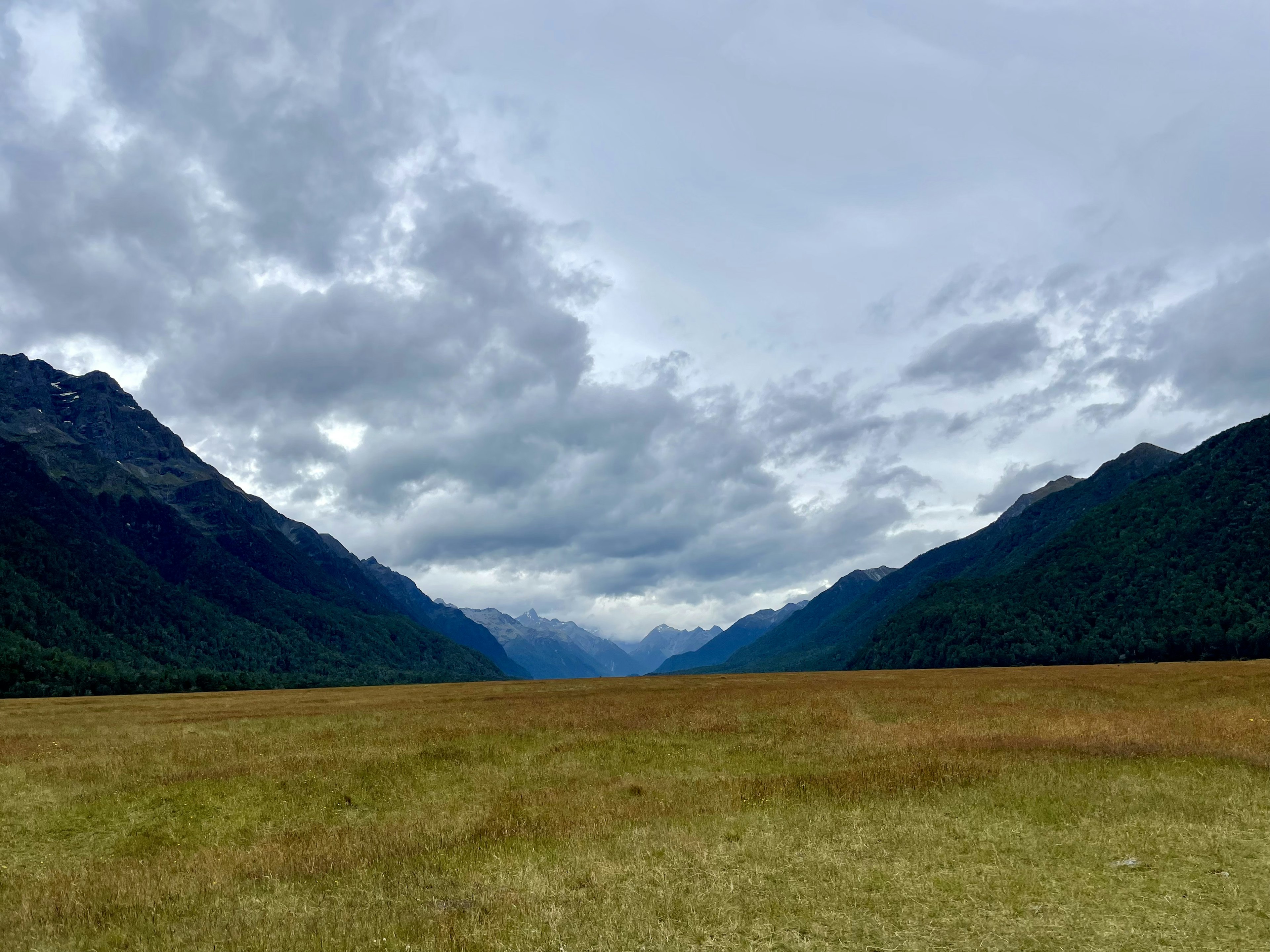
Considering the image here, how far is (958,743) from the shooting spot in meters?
29.4

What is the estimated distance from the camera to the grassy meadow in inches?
495

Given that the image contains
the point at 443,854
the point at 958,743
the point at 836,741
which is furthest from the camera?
the point at 836,741

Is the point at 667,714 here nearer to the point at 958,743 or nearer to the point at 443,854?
the point at 958,743

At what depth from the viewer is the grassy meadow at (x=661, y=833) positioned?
12.6 metres

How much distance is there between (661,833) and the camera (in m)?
18.1

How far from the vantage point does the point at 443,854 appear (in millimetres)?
17625

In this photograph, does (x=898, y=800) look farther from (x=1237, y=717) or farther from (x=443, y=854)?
(x=1237, y=717)

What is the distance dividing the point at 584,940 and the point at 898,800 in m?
11.8

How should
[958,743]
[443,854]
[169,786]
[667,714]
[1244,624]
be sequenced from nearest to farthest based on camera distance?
[443,854], [169,786], [958,743], [667,714], [1244,624]

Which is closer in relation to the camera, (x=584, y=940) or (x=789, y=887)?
(x=584, y=940)

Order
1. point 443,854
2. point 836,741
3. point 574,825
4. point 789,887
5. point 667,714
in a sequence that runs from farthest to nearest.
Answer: point 667,714
point 836,741
point 574,825
point 443,854
point 789,887

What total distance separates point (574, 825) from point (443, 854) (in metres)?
3.57

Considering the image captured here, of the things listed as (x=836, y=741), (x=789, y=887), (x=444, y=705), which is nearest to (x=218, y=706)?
(x=444, y=705)

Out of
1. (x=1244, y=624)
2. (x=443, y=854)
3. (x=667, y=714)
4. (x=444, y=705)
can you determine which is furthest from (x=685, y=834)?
(x=1244, y=624)
